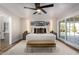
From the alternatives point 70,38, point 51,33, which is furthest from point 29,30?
point 70,38

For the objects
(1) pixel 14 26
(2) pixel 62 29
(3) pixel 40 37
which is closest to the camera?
(1) pixel 14 26

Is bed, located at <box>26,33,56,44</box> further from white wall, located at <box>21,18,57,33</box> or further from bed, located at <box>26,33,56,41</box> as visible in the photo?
white wall, located at <box>21,18,57,33</box>

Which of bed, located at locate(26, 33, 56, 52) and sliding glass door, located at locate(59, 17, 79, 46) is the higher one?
sliding glass door, located at locate(59, 17, 79, 46)

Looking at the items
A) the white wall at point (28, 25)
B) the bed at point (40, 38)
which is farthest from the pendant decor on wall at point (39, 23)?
the bed at point (40, 38)

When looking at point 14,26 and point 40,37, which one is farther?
point 40,37

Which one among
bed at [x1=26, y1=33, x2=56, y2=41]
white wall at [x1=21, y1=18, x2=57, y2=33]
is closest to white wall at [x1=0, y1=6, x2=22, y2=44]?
white wall at [x1=21, y1=18, x2=57, y2=33]

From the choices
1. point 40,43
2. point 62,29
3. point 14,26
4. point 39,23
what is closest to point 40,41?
point 40,43

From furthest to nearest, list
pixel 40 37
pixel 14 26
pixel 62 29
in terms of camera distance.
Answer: pixel 40 37, pixel 62 29, pixel 14 26

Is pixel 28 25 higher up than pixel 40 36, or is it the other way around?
pixel 28 25

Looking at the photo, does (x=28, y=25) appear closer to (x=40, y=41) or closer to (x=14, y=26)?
(x=14, y=26)

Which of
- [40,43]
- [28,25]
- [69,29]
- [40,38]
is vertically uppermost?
[28,25]

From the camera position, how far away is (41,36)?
10.8 feet
